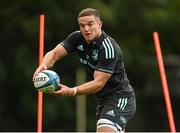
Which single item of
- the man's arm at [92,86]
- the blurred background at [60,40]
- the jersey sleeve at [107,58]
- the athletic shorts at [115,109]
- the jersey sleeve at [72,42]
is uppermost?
the blurred background at [60,40]

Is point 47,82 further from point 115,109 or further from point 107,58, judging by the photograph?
point 115,109

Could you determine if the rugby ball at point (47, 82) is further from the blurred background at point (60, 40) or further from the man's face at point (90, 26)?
the blurred background at point (60, 40)

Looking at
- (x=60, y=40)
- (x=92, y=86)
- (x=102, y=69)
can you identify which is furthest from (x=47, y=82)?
(x=60, y=40)

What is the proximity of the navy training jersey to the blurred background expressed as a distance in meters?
12.6

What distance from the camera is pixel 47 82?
9000 mm

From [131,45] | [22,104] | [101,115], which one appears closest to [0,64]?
[22,104]

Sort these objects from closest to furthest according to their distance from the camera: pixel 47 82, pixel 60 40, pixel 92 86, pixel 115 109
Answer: pixel 47 82 → pixel 92 86 → pixel 115 109 → pixel 60 40

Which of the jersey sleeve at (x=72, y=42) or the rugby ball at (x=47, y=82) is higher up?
the jersey sleeve at (x=72, y=42)

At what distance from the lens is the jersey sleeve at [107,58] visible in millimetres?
9359

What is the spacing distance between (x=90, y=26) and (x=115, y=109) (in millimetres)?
1064

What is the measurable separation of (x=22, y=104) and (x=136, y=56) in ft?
12.6

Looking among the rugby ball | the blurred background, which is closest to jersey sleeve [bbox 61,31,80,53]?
the rugby ball

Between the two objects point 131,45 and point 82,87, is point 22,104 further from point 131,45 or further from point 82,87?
point 82,87

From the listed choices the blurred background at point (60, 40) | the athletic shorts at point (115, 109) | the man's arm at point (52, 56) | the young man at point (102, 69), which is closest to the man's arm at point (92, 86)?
the young man at point (102, 69)
